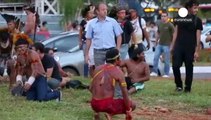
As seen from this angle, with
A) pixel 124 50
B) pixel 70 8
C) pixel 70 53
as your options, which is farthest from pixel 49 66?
pixel 70 8

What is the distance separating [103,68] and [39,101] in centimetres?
217

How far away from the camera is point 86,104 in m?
→ 12.4

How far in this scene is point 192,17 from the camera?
14.2 metres

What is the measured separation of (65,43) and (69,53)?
75 centimetres

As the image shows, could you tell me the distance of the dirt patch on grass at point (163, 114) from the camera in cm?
1141

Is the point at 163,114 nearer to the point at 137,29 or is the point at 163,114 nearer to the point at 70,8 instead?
the point at 137,29

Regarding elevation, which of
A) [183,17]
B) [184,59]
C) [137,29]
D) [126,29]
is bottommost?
[184,59]

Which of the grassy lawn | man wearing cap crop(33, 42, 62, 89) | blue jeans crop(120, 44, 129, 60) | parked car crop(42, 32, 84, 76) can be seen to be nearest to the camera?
the grassy lawn

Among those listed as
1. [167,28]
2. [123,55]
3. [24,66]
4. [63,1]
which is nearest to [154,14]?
[63,1]

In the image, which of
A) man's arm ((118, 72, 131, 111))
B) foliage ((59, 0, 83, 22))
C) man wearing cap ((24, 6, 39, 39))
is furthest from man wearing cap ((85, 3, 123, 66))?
foliage ((59, 0, 83, 22))

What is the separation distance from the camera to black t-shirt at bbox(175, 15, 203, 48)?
1417 centimetres

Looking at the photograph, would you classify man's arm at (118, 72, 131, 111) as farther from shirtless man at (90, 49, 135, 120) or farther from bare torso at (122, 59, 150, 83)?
bare torso at (122, 59, 150, 83)

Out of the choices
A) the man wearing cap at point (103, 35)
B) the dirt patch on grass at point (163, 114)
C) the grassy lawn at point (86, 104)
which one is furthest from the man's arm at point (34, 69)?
the man wearing cap at point (103, 35)

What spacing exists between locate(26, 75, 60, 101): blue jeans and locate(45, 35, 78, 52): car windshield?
693cm
